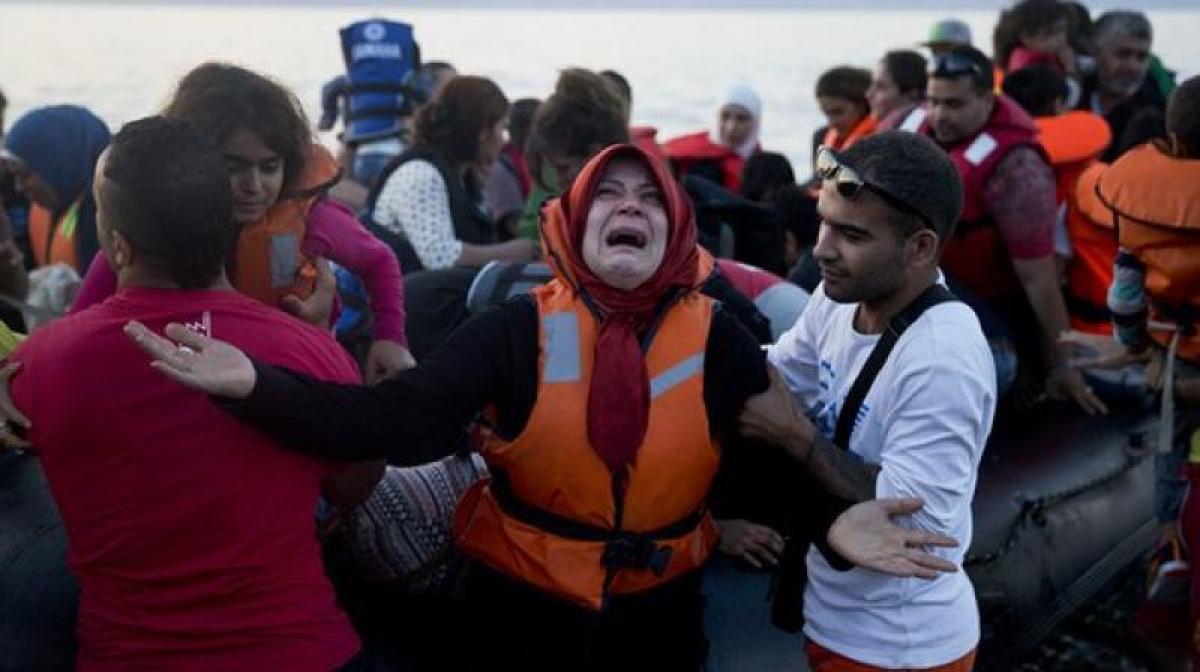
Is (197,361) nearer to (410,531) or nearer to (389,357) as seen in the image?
(410,531)

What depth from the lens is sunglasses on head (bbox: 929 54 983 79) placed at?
12.5 feet

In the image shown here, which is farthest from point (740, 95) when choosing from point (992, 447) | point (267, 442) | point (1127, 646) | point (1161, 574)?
point (267, 442)

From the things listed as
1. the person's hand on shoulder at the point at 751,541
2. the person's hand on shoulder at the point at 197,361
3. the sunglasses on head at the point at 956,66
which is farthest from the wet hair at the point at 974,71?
the person's hand on shoulder at the point at 197,361

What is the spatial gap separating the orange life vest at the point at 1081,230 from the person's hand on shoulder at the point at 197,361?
3.30m

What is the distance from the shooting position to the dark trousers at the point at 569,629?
215cm

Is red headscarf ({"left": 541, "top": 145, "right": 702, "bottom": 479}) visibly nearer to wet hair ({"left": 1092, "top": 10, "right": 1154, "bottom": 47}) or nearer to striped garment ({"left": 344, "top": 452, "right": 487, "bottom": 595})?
striped garment ({"left": 344, "top": 452, "right": 487, "bottom": 595})

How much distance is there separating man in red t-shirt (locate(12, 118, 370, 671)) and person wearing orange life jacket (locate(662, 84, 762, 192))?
14.0 ft

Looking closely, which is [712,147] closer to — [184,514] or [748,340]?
[748,340]

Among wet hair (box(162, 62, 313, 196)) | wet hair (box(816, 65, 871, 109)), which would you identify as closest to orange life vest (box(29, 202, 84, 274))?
wet hair (box(162, 62, 313, 196))

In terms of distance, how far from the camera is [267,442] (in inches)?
72.5

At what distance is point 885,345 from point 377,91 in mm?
3382

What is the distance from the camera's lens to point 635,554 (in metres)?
2.11

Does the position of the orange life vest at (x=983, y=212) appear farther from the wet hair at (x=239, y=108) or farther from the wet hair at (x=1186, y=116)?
the wet hair at (x=239, y=108)

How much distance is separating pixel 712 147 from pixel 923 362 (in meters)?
4.24
